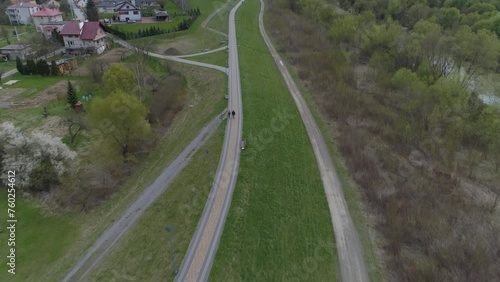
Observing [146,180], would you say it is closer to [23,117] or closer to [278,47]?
[23,117]

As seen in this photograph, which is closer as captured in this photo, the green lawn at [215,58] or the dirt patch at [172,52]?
the green lawn at [215,58]

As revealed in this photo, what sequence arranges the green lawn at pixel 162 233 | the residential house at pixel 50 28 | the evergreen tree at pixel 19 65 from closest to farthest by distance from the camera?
1. the green lawn at pixel 162 233
2. the evergreen tree at pixel 19 65
3. the residential house at pixel 50 28

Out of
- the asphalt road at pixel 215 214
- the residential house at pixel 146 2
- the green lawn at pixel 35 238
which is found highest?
the residential house at pixel 146 2

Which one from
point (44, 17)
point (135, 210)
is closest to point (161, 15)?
point (44, 17)

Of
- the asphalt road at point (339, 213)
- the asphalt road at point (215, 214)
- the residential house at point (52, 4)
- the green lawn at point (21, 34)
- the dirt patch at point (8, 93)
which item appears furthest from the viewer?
the residential house at point (52, 4)

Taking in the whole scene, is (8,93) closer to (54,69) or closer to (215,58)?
(54,69)

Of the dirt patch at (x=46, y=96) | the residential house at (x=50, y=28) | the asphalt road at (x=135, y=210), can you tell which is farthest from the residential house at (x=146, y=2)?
the asphalt road at (x=135, y=210)

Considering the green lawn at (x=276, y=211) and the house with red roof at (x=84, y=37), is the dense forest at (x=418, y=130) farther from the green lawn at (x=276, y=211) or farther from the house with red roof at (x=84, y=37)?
the house with red roof at (x=84, y=37)

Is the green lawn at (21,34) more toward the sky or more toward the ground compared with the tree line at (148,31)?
more toward the ground
